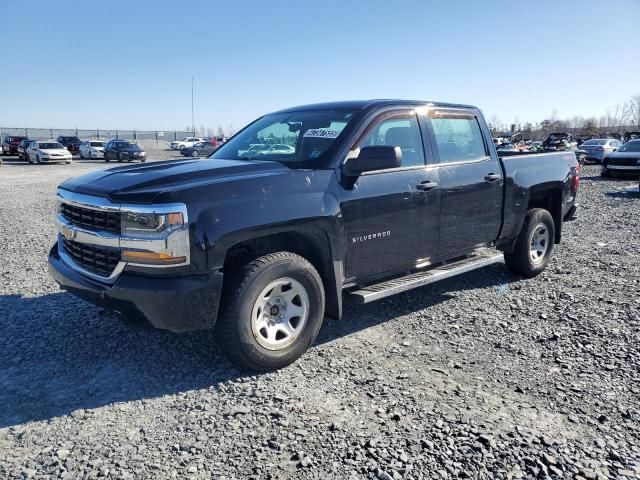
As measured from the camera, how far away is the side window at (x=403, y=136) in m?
4.46

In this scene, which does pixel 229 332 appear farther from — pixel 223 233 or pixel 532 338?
pixel 532 338

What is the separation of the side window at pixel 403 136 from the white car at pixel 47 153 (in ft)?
110

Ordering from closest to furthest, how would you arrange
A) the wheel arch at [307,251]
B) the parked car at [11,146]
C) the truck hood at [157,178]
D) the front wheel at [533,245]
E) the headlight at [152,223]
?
1. the headlight at [152,223]
2. the truck hood at [157,178]
3. the wheel arch at [307,251]
4. the front wheel at [533,245]
5. the parked car at [11,146]

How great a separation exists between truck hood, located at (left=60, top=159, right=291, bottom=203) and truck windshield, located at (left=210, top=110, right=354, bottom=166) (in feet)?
1.08

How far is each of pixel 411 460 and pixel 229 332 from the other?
4.74 ft

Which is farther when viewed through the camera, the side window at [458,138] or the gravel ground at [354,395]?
the side window at [458,138]

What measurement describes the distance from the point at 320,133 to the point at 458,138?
1640 mm

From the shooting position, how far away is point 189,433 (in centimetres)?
301

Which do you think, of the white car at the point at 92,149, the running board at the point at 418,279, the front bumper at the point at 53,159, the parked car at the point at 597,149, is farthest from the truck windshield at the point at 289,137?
the white car at the point at 92,149

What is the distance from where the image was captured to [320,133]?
4.42m

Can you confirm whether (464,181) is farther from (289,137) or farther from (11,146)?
(11,146)

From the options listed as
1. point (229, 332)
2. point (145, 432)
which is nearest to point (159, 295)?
point (229, 332)

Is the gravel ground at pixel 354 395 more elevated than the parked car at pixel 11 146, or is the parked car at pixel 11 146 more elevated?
the parked car at pixel 11 146

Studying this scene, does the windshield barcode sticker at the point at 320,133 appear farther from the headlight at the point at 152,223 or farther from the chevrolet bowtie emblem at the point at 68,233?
the chevrolet bowtie emblem at the point at 68,233
